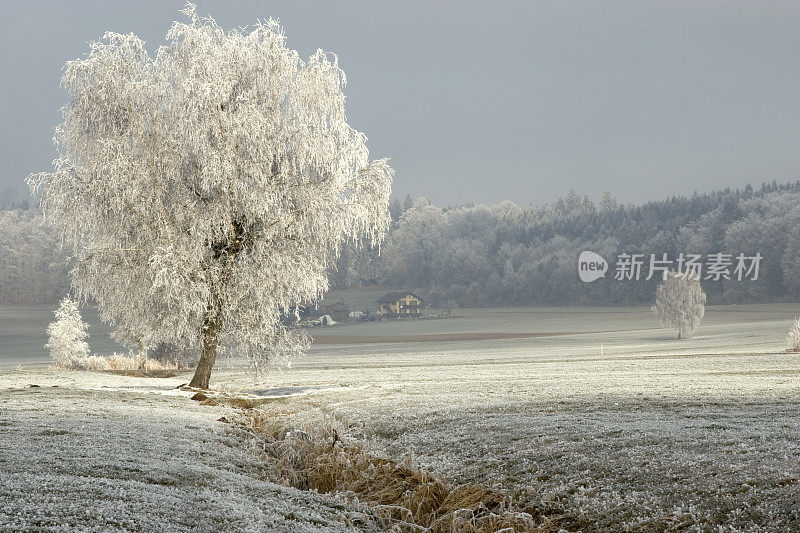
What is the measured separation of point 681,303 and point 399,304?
59906 millimetres

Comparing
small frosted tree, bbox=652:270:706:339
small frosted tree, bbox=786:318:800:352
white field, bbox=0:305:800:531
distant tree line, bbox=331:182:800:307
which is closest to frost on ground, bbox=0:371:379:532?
white field, bbox=0:305:800:531

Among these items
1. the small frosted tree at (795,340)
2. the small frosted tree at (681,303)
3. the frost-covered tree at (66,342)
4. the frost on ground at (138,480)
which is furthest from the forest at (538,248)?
the frost on ground at (138,480)

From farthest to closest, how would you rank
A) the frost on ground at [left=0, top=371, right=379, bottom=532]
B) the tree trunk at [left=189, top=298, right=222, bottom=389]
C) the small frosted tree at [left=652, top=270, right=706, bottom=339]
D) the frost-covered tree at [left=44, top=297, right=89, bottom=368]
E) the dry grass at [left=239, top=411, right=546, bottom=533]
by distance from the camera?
the small frosted tree at [left=652, top=270, right=706, bottom=339] → the frost-covered tree at [left=44, top=297, right=89, bottom=368] → the tree trunk at [left=189, top=298, right=222, bottom=389] → the dry grass at [left=239, top=411, right=546, bottom=533] → the frost on ground at [left=0, top=371, right=379, bottom=532]

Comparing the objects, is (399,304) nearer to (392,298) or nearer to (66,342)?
(392,298)

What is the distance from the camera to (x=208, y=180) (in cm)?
2052

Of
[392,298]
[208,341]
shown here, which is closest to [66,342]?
[208,341]

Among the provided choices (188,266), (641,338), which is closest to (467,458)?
(188,266)

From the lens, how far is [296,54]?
887 inches

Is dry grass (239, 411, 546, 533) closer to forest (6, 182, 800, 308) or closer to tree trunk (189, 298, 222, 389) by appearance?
tree trunk (189, 298, 222, 389)

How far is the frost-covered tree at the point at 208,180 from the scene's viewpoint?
67.8ft

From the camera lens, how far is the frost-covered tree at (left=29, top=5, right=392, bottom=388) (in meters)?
20.7

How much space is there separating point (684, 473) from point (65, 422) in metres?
10.6

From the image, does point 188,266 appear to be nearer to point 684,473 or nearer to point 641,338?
point 684,473

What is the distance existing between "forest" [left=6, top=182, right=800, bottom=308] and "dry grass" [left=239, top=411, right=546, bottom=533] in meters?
93.1
